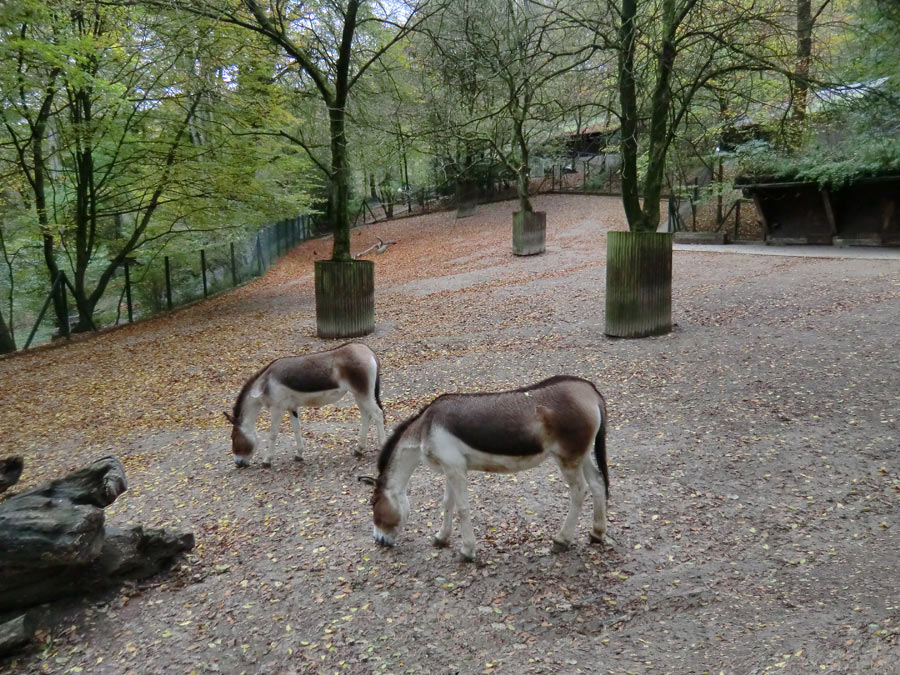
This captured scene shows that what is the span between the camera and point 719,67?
34.2 feet

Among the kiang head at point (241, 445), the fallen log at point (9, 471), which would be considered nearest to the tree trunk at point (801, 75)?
the kiang head at point (241, 445)

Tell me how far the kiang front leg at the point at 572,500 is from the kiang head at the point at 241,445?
3721mm

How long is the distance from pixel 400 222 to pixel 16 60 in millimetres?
28429

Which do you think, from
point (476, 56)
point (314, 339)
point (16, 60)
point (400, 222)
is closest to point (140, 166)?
point (16, 60)

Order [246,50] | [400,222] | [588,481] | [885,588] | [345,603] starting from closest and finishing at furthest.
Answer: [885,588] → [345,603] → [588,481] → [246,50] → [400,222]

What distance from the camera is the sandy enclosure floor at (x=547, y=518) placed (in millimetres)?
3775

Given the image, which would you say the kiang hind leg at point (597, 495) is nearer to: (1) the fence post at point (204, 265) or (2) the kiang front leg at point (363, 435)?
(2) the kiang front leg at point (363, 435)

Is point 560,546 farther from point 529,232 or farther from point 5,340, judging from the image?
point 529,232

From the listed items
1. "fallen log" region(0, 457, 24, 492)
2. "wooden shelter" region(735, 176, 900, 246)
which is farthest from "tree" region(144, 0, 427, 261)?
"wooden shelter" region(735, 176, 900, 246)

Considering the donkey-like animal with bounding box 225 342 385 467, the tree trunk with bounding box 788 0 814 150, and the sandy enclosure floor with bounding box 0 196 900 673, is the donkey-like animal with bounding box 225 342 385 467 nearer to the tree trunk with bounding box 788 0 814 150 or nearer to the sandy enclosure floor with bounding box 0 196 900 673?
the sandy enclosure floor with bounding box 0 196 900 673

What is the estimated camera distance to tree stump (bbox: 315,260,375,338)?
13211mm

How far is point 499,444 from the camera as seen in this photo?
4.38 meters

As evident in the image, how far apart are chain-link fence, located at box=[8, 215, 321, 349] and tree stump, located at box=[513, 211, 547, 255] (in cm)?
→ 1078

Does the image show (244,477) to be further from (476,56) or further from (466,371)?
(476,56)
